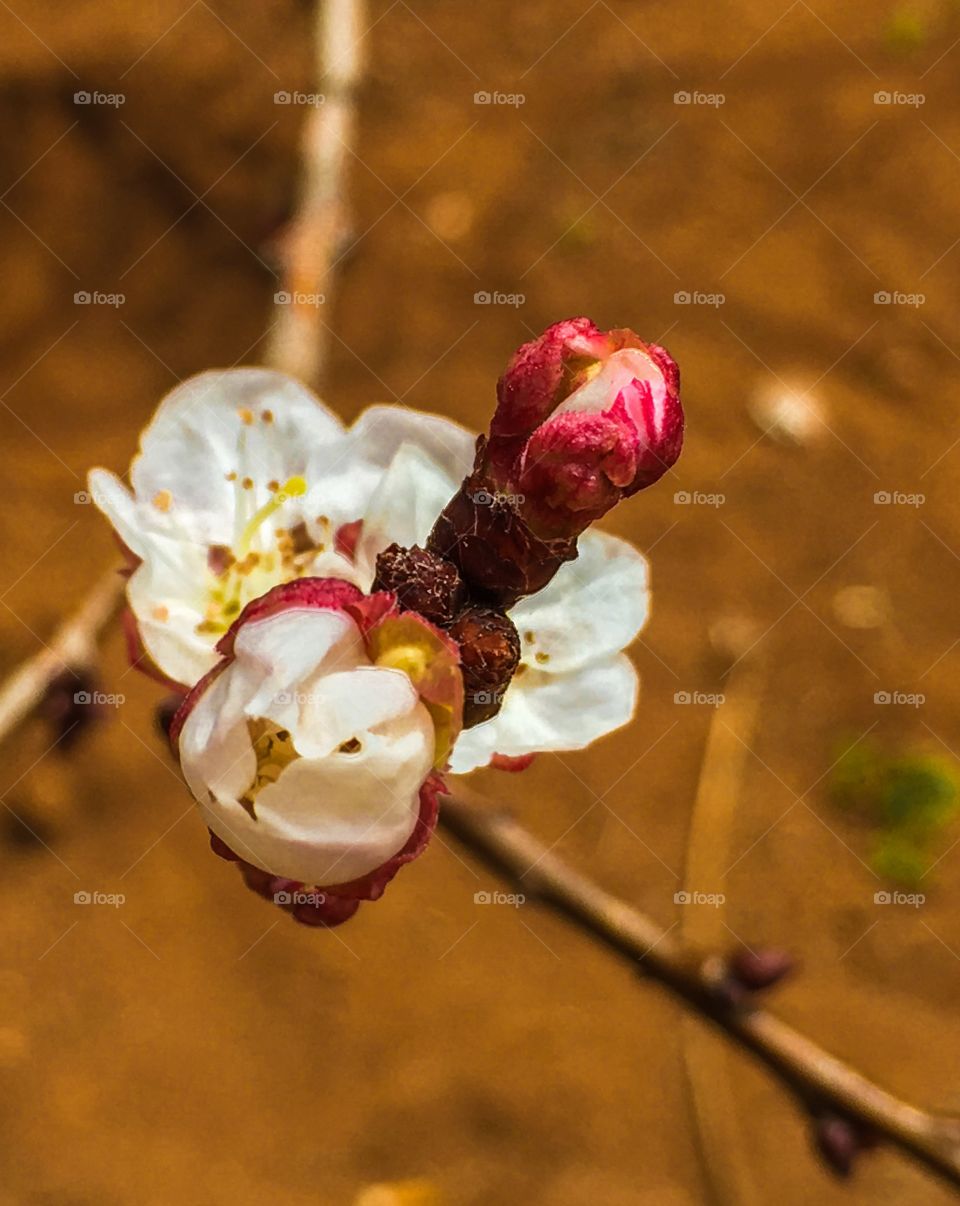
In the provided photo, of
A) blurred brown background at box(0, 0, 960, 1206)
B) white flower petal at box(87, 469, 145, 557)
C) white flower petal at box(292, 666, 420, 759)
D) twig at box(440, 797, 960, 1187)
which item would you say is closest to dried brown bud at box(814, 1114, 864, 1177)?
twig at box(440, 797, 960, 1187)

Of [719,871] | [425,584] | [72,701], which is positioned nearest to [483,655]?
[425,584]

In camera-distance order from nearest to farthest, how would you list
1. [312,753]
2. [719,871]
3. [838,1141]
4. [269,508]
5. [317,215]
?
1. [312,753]
2. [269,508]
3. [838,1141]
4. [317,215]
5. [719,871]

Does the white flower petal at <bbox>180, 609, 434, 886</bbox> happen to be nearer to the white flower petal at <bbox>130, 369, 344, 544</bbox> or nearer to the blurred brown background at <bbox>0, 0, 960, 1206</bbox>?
the white flower petal at <bbox>130, 369, 344, 544</bbox>

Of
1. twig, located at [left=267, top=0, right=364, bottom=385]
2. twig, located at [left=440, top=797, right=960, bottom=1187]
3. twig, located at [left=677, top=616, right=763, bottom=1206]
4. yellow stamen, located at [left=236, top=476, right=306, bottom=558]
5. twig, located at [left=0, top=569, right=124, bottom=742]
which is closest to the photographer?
yellow stamen, located at [left=236, top=476, right=306, bottom=558]

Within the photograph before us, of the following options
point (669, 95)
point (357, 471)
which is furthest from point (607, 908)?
point (669, 95)

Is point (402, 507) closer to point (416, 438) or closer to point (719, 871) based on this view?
point (416, 438)

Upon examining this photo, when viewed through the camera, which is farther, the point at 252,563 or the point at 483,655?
the point at 252,563

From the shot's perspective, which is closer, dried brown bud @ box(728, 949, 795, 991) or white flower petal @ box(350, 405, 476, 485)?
white flower petal @ box(350, 405, 476, 485)
